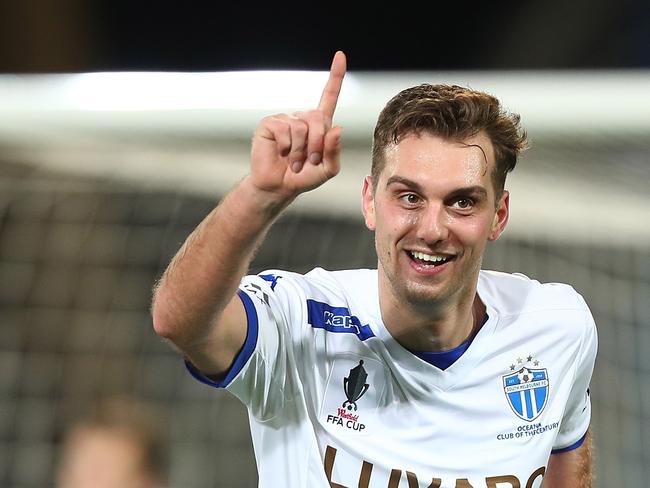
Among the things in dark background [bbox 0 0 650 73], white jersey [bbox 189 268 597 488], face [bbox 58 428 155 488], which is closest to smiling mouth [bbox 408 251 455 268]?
white jersey [bbox 189 268 597 488]

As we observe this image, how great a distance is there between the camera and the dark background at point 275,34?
297 inches

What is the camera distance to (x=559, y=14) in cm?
836

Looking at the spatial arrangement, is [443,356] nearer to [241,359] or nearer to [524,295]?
[524,295]

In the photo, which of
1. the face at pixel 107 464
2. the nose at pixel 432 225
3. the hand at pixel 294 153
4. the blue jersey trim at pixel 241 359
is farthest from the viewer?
the face at pixel 107 464

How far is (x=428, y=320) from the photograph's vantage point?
2.33 meters

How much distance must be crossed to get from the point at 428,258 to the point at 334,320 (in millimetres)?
→ 281

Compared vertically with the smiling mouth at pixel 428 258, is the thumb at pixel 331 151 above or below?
above

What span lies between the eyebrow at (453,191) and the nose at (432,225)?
5cm

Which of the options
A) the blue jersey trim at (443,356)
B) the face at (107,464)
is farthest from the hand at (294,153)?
the face at (107,464)

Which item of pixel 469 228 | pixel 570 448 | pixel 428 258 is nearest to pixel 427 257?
pixel 428 258

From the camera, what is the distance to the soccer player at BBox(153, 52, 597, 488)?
2.18m

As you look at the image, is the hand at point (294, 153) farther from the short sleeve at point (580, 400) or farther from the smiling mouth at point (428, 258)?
the short sleeve at point (580, 400)

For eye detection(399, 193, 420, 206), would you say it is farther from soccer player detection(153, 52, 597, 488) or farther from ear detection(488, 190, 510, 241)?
ear detection(488, 190, 510, 241)

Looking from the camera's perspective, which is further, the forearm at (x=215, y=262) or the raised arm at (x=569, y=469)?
the raised arm at (x=569, y=469)
